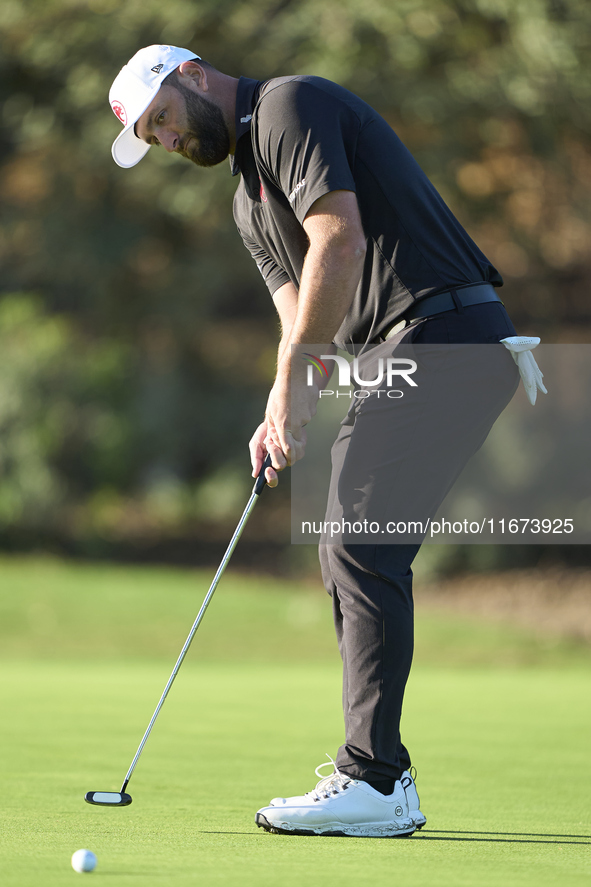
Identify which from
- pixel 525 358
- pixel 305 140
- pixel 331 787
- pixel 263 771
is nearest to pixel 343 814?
pixel 331 787

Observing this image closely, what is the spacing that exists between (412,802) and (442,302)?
125cm

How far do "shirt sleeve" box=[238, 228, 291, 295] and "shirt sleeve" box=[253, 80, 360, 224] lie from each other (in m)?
0.56

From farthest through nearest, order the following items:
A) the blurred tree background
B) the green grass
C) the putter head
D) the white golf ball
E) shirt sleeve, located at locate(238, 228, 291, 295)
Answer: the blurred tree background → shirt sleeve, located at locate(238, 228, 291, 295) → the putter head → the green grass → the white golf ball

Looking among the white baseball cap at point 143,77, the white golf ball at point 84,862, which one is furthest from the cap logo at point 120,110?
the white golf ball at point 84,862

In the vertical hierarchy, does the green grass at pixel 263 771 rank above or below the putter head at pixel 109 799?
below

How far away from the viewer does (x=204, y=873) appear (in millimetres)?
2049

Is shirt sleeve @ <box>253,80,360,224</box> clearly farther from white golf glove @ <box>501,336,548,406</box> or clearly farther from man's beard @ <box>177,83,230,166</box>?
white golf glove @ <box>501,336,548,406</box>

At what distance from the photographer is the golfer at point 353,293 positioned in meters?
2.62

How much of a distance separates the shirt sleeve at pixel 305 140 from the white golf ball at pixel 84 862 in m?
1.51

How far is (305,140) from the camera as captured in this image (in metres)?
2.61

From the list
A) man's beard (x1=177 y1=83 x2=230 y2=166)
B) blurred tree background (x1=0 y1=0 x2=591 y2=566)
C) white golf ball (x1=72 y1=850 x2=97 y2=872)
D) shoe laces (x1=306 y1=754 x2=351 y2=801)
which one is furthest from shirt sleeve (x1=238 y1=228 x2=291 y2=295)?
blurred tree background (x1=0 y1=0 x2=591 y2=566)

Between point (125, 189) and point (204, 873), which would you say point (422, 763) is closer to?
point (204, 873)

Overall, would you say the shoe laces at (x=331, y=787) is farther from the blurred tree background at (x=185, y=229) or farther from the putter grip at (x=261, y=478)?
the blurred tree background at (x=185, y=229)

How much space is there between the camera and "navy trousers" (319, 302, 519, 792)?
8.75ft
